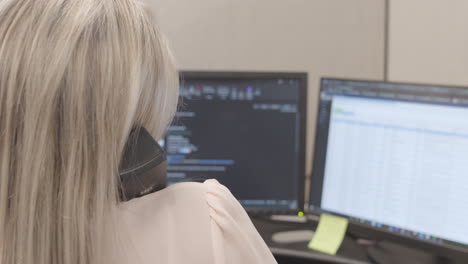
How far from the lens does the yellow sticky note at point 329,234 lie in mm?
1280

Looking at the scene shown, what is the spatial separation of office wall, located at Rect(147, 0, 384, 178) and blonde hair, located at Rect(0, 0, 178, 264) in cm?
82

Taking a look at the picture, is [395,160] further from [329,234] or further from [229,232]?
[229,232]

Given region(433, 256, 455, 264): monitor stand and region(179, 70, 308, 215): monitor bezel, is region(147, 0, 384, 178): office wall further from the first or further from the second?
region(433, 256, 455, 264): monitor stand

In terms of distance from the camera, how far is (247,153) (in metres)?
1.39

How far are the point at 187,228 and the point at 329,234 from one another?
0.69 metres

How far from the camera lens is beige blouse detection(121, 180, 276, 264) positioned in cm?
68

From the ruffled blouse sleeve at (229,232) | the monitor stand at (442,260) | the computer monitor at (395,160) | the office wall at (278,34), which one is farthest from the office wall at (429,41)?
the ruffled blouse sleeve at (229,232)

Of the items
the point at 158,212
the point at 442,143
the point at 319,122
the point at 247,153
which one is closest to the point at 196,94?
the point at 247,153

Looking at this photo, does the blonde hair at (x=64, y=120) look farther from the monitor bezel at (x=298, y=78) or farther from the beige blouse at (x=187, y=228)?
the monitor bezel at (x=298, y=78)

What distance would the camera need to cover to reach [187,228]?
2.27ft

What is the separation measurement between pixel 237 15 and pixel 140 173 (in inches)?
34.3

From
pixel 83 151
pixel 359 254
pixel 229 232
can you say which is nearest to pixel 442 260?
pixel 359 254

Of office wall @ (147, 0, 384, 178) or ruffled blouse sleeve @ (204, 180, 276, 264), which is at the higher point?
office wall @ (147, 0, 384, 178)

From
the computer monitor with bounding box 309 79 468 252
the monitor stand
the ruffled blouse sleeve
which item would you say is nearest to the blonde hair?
the ruffled blouse sleeve
